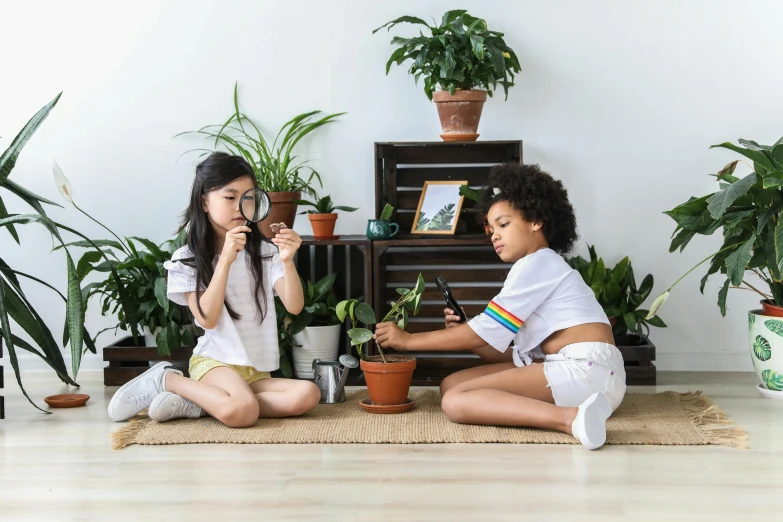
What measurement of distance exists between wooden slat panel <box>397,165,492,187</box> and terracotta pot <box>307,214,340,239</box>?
397 mm

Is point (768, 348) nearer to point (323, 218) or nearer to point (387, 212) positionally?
point (387, 212)

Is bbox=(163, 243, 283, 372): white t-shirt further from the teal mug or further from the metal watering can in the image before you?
the teal mug

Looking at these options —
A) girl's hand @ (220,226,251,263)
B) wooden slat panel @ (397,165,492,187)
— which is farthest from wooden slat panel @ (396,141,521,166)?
girl's hand @ (220,226,251,263)

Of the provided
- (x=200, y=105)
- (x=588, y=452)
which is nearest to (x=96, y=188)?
(x=200, y=105)

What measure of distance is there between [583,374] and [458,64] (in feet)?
4.44

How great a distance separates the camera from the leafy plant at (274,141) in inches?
139

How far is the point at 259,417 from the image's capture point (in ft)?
8.91

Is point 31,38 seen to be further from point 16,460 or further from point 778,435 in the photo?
point 778,435

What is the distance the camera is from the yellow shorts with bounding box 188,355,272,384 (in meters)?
2.70

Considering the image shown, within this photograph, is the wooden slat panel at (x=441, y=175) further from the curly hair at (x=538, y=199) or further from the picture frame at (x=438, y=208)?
the curly hair at (x=538, y=199)

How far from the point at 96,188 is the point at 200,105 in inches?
22.4

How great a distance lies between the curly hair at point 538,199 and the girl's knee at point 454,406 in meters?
0.59

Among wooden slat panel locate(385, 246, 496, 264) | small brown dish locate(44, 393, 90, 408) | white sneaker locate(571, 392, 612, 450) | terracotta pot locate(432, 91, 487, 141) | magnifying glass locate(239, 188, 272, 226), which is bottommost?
small brown dish locate(44, 393, 90, 408)

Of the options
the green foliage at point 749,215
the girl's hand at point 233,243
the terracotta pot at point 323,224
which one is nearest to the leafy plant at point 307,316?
the terracotta pot at point 323,224
